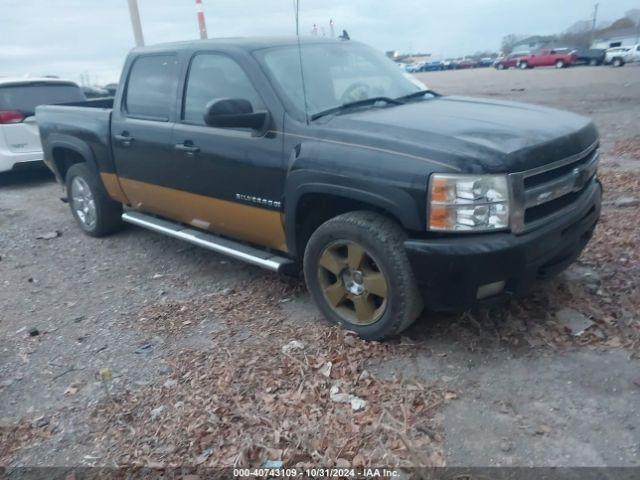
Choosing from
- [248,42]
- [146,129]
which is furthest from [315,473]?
[146,129]

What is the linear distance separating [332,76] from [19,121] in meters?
6.50

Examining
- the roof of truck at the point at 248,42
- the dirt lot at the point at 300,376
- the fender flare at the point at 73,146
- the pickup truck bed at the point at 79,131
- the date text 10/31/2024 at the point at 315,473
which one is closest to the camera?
the date text 10/31/2024 at the point at 315,473

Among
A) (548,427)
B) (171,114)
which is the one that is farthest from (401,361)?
(171,114)

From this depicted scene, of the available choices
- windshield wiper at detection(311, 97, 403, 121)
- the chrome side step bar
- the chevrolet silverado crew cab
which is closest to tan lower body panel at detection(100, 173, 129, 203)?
the chrome side step bar

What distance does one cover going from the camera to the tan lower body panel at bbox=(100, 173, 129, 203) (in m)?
5.63

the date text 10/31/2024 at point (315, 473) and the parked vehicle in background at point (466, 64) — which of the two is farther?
the parked vehicle in background at point (466, 64)

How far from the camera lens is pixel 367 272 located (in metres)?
3.60

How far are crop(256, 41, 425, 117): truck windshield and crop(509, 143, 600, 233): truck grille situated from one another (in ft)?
4.60

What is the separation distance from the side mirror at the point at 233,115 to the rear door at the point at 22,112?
6270 millimetres

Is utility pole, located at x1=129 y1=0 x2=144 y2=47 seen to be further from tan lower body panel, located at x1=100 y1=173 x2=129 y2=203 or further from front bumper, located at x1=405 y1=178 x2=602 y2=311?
front bumper, located at x1=405 y1=178 x2=602 y2=311

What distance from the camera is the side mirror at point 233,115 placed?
3.71 meters

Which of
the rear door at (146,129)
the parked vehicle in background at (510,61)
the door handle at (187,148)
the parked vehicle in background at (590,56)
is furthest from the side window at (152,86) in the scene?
the parked vehicle in background at (510,61)

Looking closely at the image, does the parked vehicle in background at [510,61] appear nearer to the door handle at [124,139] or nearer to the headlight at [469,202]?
the door handle at [124,139]

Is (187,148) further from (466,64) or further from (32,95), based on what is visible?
(466,64)
